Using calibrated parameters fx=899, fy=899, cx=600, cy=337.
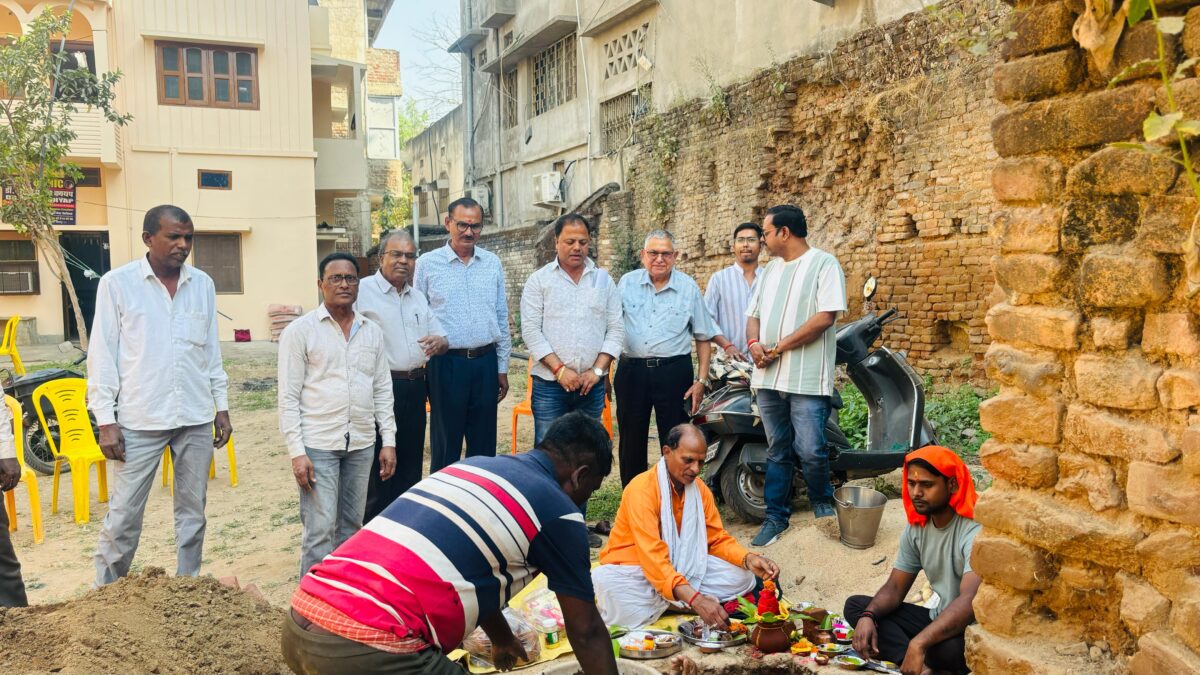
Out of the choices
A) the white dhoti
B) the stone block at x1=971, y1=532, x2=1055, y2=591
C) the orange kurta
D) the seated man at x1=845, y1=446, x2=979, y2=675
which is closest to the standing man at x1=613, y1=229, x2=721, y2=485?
the orange kurta

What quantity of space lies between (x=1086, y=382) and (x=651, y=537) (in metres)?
2.18

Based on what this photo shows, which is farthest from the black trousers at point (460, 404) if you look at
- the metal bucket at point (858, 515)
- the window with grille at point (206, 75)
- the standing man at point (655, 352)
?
the window with grille at point (206, 75)

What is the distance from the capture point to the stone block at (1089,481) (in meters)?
2.55

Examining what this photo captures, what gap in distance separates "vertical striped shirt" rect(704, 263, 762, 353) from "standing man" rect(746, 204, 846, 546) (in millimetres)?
876

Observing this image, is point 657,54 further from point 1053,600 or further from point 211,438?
point 1053,600

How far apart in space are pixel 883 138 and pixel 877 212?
0.80 metres

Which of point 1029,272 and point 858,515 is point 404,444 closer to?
point 858,515

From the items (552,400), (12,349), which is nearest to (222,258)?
(12,349)

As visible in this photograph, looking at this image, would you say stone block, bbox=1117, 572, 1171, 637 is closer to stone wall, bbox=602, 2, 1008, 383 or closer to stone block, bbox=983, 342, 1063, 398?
stone block, bbox=983, 342, 1063, 398

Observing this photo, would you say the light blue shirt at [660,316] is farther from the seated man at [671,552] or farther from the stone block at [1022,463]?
the stone block at [1022,463]

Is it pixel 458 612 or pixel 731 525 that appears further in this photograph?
pixel 731 525

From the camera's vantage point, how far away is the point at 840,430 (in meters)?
5.76

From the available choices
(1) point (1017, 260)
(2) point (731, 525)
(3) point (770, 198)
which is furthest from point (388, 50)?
(1) point (1017, 260)

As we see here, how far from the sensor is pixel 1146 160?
8.00 ft
